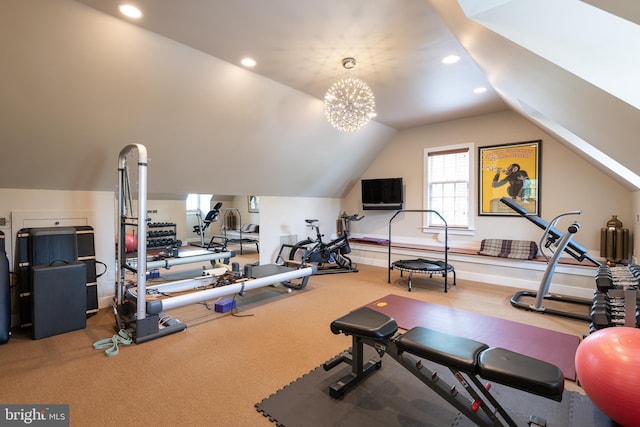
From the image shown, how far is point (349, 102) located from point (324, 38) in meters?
0.67

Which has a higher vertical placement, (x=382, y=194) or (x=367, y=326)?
(x=382, y=194)

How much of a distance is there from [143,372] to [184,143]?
2.92 m

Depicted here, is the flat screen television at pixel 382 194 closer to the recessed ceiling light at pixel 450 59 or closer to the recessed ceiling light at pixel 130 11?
the recessed ceiling light at pixel 450 59

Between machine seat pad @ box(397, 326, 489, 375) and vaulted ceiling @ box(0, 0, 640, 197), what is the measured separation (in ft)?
5.06

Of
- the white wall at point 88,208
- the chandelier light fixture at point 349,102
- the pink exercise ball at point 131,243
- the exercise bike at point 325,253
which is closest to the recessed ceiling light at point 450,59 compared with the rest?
the chandelier light fixture at point 349,102

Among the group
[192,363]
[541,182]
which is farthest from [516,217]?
[192,363]

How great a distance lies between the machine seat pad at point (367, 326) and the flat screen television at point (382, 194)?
472cm

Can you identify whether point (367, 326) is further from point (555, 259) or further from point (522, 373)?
point (555, 259)

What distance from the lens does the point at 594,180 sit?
15.7 ft

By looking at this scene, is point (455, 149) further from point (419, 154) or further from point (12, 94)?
point (12, 94)

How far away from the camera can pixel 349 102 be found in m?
3.31

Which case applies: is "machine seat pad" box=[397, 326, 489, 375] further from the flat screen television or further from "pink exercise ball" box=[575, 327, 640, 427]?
the flat screen television

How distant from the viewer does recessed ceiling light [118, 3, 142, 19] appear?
2.57 metres

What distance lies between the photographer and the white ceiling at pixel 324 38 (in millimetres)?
2598
